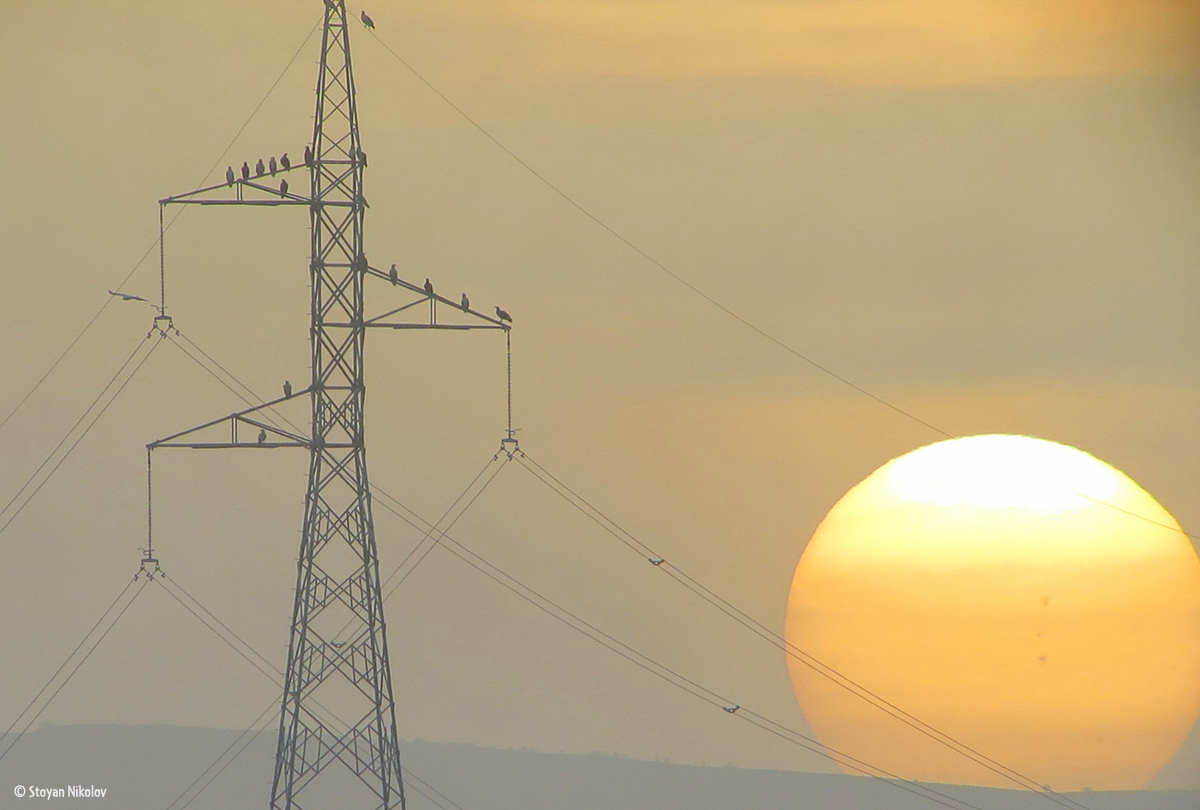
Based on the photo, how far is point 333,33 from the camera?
36094 mm

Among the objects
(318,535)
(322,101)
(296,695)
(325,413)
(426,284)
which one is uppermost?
(322,101)

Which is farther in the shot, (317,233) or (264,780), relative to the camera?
(264,780)

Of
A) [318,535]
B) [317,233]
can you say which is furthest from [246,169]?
[318,535]

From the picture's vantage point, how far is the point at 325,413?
3481cm

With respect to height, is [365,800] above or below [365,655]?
above

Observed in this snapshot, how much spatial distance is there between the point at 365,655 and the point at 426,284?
722 centimetres

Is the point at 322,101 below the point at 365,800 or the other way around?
the other way around

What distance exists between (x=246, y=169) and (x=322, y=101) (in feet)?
6.28

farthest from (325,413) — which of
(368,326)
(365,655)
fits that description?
(365,655)

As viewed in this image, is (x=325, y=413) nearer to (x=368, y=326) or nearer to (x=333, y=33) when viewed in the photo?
(x=368, y=326)

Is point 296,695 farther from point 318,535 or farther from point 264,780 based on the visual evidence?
point 264,780

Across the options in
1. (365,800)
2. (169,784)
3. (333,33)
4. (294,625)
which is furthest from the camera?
(365,800)

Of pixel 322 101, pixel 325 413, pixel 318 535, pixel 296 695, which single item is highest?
pixel 322 101

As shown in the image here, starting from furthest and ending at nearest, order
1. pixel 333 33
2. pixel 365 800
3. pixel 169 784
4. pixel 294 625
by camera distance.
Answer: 1. pixel 365 800
2. pixel 169 784
3. pixel 333 33
4. pixel 294 625
